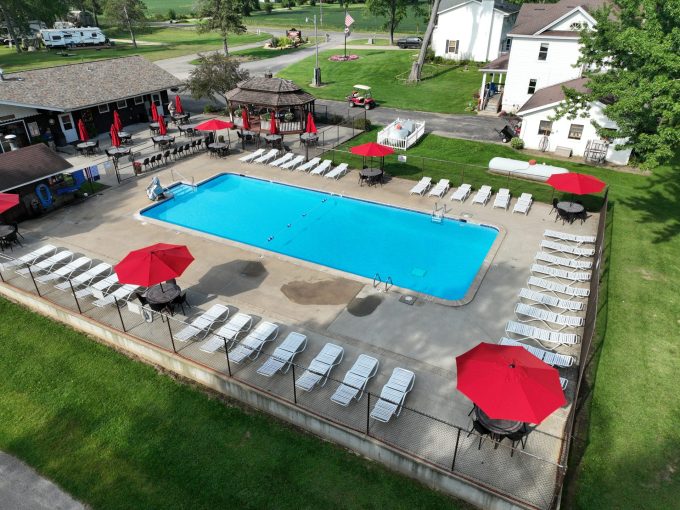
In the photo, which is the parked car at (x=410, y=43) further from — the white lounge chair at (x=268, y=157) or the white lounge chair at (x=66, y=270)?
the white lounge chair at (x=66, y=270)

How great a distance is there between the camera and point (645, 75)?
739 inches

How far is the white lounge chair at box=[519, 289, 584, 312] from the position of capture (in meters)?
16.3

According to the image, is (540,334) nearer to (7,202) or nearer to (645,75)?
(645,75)

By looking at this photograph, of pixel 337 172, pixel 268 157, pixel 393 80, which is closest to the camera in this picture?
pixel 337 172

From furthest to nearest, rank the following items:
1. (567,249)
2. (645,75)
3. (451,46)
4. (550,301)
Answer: (451,46), (567,249), (645,75), (550,301)

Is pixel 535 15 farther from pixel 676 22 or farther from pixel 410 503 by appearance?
pixel 410 503

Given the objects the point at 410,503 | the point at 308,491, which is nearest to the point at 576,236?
the point at 410,503

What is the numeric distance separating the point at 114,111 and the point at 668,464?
3967cm

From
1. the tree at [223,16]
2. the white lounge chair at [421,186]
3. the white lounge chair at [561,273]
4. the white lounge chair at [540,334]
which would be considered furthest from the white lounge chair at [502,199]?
the tree at [223,16]

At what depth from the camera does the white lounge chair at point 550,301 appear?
643 inches

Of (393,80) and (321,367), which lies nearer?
(321,367)

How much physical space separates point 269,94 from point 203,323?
23.7 m

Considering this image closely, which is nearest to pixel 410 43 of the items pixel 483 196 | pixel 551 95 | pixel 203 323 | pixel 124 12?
pixel 551 95

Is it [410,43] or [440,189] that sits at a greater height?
[410,43]
